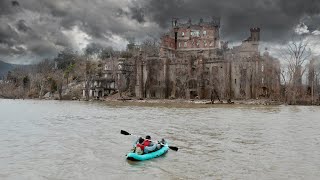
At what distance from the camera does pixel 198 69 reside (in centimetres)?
11219

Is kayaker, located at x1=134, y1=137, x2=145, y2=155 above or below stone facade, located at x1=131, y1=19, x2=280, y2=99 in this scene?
below

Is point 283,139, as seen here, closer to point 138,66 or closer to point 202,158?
point 202,158

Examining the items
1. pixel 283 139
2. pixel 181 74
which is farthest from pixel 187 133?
pixel 181 74

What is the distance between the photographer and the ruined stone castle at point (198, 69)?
10419 cm

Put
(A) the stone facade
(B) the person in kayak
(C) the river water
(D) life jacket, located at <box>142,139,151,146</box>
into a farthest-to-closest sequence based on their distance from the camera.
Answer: (A) the stone facade
(D) life jacket, located at <box>142,139,151,146</box>
(B) the person in kayak
(C) the river water

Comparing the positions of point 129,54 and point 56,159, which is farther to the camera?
point 129,54

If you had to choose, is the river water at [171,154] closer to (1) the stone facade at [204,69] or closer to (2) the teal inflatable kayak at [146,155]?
(2) the teal inflatable kayak at [146,155]

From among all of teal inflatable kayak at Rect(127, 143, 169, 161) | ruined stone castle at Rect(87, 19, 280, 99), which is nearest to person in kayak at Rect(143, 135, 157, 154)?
teal inflatable kayak at Rect(127, 143, 169, 161)

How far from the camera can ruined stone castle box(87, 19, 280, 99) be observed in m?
104

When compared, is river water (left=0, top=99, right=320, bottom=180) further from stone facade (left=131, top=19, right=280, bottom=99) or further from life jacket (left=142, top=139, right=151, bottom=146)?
stone facade (left=131, top=19, right=280, bottom=99)

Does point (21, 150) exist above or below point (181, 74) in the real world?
below

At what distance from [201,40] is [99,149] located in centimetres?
10564

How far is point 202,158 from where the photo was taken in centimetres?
2469

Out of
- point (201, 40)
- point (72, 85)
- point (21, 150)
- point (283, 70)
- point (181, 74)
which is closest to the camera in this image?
point (21, 150)
